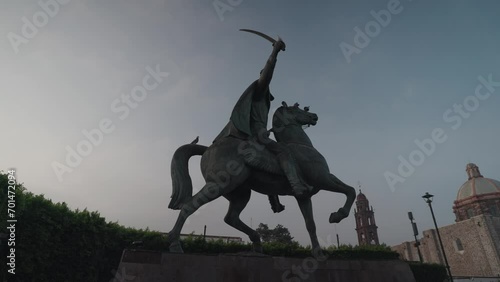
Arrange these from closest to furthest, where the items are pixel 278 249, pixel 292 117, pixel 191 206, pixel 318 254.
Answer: pixel 191 206 → pixel 318 254 → pixel 292 117 → pixel 278 249

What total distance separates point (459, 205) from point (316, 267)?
5984 cm

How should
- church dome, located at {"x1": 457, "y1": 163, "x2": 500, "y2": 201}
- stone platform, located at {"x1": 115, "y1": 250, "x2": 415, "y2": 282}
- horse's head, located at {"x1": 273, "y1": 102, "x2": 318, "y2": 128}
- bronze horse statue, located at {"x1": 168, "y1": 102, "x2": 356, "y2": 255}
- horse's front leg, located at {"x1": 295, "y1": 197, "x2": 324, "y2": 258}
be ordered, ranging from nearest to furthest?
1. stone platform, located at {"x1": 115, "y1": 250, "x2": 415, "y2": 282}
2. bronze horse statue, located at {"x1": 168, "y1": 102, "x2": 356, "y2": 255}
3. horse's front leg, located at {"x1": 295, "y1": 197, "x2": 324, "y2": 258}
4. horse's head, located at {"x1": 273, "y1": 102, "x2": 318, "y2": 128}
5. church dome, located at {"x1": 457, "y1": 163, "x2": 500, "y2": 201}

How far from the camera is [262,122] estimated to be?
243 inches

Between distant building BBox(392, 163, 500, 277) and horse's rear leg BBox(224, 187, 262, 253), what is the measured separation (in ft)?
139

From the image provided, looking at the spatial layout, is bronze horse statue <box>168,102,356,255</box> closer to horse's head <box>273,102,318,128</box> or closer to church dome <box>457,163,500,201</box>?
horse's head <box>273,102,318,128</box>

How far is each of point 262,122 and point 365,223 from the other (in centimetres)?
5585

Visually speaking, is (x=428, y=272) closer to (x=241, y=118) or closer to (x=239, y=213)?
(x=239, y=213)

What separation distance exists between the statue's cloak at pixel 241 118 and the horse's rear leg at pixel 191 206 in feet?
3.80

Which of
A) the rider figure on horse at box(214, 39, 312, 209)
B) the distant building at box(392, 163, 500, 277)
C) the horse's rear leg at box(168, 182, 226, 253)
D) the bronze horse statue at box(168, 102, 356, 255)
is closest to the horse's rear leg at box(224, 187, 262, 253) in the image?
the bronze horse statue at box(168, 102, 356, 255)

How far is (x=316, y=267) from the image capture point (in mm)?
4688

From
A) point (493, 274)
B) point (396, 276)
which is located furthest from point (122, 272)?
point (493, 274)

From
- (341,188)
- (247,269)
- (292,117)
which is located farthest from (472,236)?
(247,269)

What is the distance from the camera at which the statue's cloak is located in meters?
5.72

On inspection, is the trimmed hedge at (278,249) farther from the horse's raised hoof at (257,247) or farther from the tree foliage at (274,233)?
the tree foliage at (274,233)
